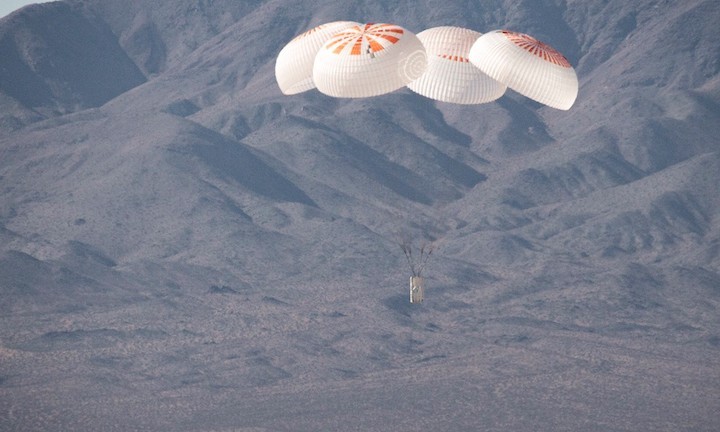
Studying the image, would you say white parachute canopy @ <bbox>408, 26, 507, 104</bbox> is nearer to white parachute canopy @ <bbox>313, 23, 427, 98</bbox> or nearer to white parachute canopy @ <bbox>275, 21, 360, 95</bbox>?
white parachute canopy @ <bbox>313, 23, 427, 98</bbox>

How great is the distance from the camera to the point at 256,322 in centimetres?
12769

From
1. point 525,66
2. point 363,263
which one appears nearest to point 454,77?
point 525,66

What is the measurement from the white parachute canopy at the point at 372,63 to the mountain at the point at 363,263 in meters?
39.8

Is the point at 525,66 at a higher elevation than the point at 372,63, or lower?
higher

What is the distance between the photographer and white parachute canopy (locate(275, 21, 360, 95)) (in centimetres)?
6688

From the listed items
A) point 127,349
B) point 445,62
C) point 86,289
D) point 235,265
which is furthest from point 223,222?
point 445,62

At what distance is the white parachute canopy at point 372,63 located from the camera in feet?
204

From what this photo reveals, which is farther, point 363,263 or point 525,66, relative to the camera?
point 363,263

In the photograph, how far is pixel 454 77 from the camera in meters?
66.5

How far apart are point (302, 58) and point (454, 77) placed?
6.58 meters

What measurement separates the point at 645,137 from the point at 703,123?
844 centimetres

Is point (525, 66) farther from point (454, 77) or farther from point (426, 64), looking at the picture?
point (426, 64)

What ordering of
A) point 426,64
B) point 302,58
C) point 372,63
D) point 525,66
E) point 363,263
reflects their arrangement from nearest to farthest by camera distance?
point 372,63 → point 426,64 → point 525,66 → point 302,58 → point 363,263

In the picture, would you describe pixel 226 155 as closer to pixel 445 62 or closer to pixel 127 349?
pixel 127 349
